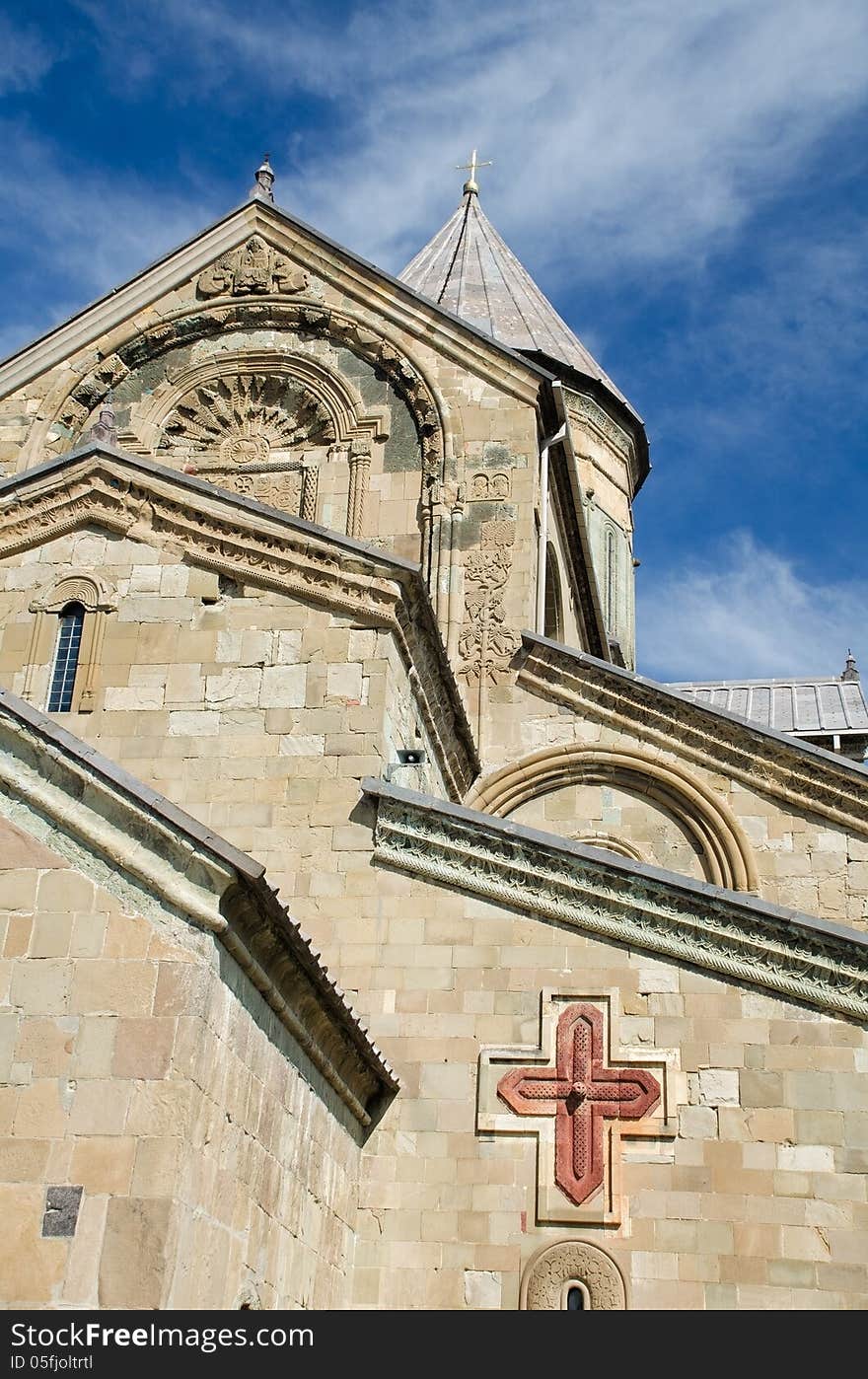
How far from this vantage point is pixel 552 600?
1948 cm

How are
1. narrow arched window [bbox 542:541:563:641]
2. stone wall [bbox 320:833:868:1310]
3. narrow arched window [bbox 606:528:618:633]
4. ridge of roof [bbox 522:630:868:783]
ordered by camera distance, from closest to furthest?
stone wall [bbox 320:833:868:1310], ridge of roof [bbox 522:630:868:783], narrow arched window [bbox 542:541:563:641], narrow arched window [bbox 606:528:618:633]

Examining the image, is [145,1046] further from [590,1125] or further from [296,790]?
[296,790]

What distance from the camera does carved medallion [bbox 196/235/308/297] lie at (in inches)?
698

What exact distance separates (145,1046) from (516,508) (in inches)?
390

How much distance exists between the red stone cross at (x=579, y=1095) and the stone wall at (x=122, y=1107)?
257 cm

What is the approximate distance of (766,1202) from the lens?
386 inches

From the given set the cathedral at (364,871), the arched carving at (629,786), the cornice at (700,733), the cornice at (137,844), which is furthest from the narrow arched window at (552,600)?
the cornice at (137,844)

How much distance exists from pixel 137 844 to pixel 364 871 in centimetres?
396

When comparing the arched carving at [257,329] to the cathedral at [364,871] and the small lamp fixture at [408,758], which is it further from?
the small lamp fixture at [408,758]

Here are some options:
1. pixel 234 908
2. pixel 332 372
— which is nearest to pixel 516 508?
pixel 332 372

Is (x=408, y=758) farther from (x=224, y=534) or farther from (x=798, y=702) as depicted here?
(x=798, y=702)

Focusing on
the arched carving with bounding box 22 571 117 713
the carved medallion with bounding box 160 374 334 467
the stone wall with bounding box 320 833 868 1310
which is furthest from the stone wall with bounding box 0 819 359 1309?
the carved medallion with bounding box 160 374 334 467

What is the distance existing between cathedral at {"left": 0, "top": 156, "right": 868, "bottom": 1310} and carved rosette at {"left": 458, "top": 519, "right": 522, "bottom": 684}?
0.04 metres

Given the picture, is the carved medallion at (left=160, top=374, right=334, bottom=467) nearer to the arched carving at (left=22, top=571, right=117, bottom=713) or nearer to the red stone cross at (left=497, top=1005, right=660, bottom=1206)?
the arched carving at (left=22, top=571, right=117, bottom=713)
